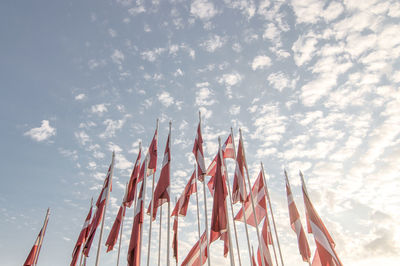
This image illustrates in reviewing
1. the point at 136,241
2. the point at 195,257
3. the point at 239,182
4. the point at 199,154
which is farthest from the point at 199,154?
the point at 195,257

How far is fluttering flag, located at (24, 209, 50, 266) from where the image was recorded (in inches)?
904

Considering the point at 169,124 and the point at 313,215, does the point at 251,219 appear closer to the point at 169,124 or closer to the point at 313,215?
the point at 313,215

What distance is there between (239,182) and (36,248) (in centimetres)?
2041

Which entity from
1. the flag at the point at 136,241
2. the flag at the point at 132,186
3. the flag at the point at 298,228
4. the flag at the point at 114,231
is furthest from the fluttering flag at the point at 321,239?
the flag at the point at 114,231

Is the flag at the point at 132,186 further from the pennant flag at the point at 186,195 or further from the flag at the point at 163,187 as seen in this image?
the pennant flag at the point at 186,195

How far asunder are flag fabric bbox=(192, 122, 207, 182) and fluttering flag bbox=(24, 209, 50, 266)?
17.2m

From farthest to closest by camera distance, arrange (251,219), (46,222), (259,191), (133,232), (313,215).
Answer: (46,222) → (259,191) → (251,219) → (313,215) → (133,232)

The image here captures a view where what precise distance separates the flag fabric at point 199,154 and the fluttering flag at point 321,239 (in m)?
7.10

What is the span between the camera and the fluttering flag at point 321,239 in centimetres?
1405

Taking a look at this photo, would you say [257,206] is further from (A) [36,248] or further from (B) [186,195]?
(A) [36,248]

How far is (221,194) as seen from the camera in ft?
47.9

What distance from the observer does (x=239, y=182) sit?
16.3 m

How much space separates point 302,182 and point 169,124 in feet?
34.0

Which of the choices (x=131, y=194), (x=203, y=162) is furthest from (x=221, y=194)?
(x=131, y=194)
